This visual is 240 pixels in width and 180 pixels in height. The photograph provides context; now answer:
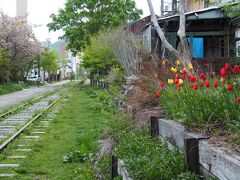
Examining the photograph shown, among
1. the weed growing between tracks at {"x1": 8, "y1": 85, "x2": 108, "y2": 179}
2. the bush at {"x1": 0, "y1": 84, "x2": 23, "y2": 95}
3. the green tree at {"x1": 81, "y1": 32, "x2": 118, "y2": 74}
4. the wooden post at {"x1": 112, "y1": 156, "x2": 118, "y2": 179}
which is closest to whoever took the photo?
the wooden post at {"x1": 112, "y1": 156, "x2": 118, "y2": 179}

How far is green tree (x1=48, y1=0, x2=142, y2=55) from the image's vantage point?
156ft

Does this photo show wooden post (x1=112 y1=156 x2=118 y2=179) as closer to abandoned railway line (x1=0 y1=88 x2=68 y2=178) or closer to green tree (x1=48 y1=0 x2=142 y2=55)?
abandoned railway line (x1=0 y1=88 x2=68 y2=178)

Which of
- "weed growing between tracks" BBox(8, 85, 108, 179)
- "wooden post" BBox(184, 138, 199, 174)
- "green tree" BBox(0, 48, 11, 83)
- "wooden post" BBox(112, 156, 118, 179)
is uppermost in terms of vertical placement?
"green tree" BBox(0, 48, 11, 83)

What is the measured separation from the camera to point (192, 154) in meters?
4.25

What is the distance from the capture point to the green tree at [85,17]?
1873 inches

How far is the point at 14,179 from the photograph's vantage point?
6.76m

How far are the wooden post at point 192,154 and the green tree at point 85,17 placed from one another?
43.0 meters

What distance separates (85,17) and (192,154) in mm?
46362

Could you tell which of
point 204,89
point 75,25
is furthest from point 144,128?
point 75,25

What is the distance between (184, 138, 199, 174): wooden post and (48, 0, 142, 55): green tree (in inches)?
1693

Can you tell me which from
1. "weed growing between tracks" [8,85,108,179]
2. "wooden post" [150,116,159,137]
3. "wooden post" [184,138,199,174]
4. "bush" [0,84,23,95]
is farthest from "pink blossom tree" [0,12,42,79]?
"wooden post" [184,138,199,174]

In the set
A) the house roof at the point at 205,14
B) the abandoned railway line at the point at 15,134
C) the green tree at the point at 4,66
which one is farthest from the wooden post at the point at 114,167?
the green tree at the point at 4,66

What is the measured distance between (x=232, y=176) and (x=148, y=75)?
19.0 feet

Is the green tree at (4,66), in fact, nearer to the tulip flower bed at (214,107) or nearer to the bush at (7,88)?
the bush at (7,88)
